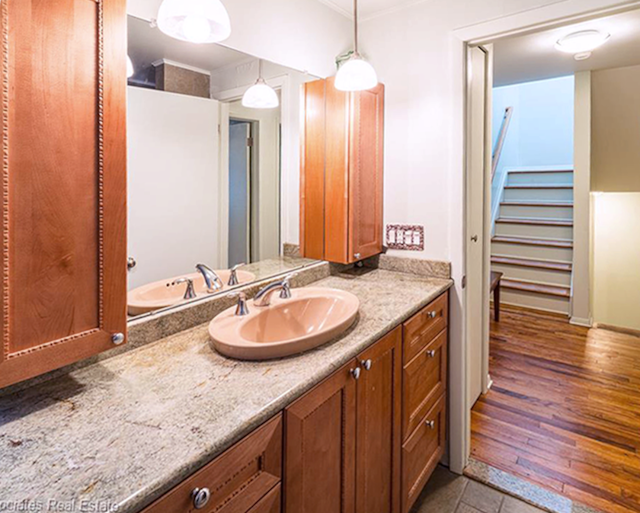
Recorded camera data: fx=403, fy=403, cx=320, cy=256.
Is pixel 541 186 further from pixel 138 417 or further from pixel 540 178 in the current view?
pixel 138 417

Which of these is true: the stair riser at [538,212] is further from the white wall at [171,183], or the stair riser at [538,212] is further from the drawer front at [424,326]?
the white wall at [171,183]

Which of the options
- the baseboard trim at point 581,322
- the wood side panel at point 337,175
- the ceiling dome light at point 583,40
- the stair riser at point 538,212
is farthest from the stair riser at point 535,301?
the wood side panel at point 337,175

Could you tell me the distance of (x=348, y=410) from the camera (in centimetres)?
114

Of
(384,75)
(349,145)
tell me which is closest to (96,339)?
(349,145)

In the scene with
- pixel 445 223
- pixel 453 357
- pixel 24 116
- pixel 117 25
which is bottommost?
pixel 453 357

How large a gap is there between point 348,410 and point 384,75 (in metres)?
1.63

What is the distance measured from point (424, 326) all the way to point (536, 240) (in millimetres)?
3493

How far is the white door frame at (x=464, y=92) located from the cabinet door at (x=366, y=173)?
14.5 inches

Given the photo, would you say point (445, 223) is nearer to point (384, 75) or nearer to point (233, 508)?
point (384, 75)

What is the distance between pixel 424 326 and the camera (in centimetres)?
164

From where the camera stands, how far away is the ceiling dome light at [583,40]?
2619 millimetres

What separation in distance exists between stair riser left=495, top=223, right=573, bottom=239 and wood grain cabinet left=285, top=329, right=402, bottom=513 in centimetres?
387

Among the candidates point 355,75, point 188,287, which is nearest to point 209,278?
point 188,287

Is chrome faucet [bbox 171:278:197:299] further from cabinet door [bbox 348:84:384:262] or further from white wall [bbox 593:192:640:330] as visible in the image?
white wall [bbox 593:192:640:330]
